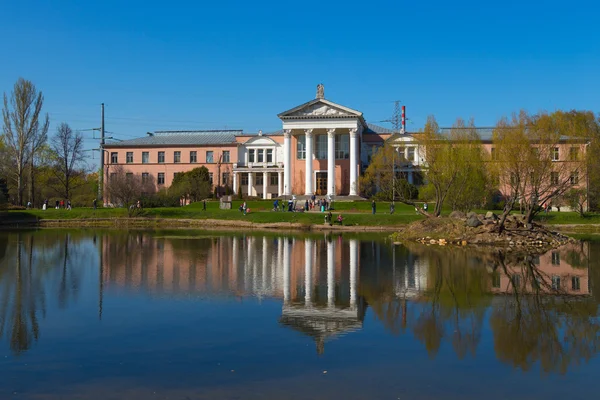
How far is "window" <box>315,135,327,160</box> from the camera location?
7306 cm

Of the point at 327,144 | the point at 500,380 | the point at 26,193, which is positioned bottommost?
the point at 500,380

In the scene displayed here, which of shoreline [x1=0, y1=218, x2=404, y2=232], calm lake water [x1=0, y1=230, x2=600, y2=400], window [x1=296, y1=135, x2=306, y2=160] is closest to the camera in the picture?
calm lake water [x1=0, y1=230, x2=600, y2=400]

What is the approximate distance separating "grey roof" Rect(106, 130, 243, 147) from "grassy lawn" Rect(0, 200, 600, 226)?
19.6 meters

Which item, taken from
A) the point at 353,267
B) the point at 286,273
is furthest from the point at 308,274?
the point at 353,267

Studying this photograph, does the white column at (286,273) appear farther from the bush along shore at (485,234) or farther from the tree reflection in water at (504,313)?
the bush along shore at (485,234)

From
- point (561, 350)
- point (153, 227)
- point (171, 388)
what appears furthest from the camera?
point (153, 227)

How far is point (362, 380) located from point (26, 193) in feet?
251

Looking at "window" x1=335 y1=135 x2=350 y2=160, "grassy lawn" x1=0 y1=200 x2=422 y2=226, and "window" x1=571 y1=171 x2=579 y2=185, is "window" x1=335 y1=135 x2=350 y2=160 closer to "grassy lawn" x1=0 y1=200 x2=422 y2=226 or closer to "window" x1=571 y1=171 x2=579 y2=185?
"grassy lawn" x1=0 y1=200 x2=422 y2=226

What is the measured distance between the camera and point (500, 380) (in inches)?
365

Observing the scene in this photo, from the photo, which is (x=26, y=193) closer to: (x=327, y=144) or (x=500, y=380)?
(x=327, y=144)

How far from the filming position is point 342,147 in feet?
239

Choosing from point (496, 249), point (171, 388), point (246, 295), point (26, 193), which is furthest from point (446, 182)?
point (26, 193)

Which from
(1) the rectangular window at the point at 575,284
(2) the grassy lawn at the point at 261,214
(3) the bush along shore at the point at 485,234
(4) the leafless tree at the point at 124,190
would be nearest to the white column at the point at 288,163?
(2) the grassy lawn at the point at 261,214

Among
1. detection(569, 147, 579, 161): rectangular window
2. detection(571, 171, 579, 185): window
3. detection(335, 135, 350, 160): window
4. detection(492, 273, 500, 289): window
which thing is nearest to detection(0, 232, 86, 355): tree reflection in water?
detection(492, 273, 500, 289): window
